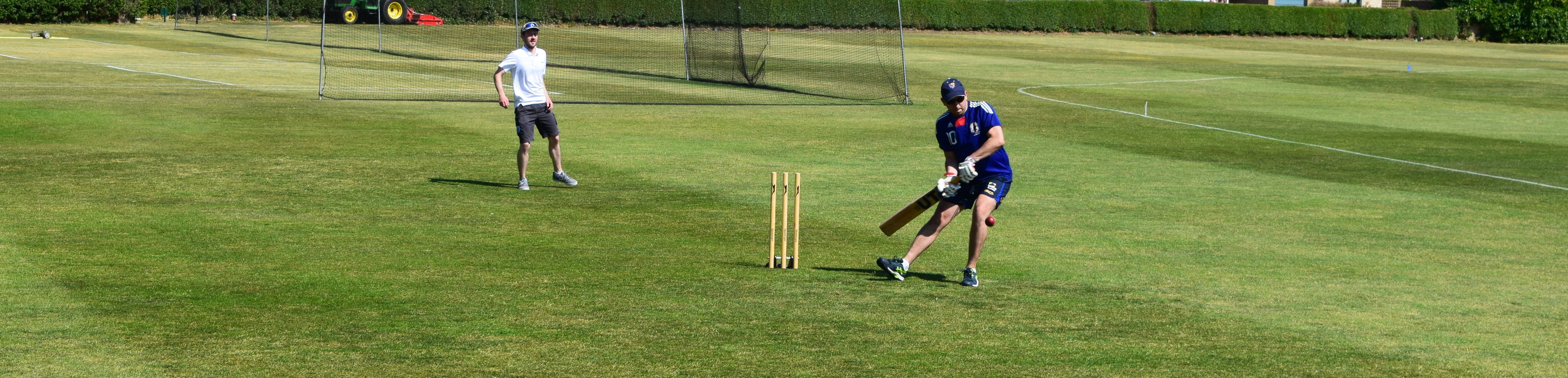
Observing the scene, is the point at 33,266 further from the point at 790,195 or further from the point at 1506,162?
the point at 1506,162

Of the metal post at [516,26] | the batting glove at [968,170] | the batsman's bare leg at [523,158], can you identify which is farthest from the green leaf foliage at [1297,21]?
the batting glove at [968,170]

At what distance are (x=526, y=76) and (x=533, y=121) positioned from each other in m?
0.49

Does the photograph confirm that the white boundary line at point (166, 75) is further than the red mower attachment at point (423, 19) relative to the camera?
No

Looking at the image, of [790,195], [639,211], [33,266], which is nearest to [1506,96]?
[790,195]

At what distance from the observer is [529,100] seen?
14969 mm

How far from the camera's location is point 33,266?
980 cm

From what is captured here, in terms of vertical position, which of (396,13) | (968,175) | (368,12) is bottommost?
(968,175)

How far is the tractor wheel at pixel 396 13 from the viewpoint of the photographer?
144ft

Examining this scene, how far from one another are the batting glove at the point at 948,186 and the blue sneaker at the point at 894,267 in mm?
598

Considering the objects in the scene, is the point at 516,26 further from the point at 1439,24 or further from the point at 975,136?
the point at 1439,24

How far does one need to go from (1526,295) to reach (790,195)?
7.04 meters

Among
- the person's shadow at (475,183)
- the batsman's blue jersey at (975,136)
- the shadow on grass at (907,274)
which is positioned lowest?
the shadow on grass at (907,274)

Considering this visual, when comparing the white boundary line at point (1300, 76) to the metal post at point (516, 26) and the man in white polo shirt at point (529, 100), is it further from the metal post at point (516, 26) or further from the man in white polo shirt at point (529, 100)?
the man in white polo shirt at point (529, 100)

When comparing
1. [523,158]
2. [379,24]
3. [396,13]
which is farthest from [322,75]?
[523,158]
